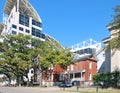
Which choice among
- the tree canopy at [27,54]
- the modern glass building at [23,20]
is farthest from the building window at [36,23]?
the tree canopy at [27,54]

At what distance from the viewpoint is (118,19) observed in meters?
40.0

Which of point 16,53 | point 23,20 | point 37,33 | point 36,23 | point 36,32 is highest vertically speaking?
point 36,23

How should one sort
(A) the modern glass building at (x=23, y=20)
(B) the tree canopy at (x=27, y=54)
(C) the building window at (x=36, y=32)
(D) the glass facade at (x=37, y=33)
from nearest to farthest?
(B) the tree canopy at (x=27, y=54) < (A) the modern glass building at (x=23, y=20) < (C) the building window at (x=36, y=32) < (D) the glass facade at (x=37, y=33)

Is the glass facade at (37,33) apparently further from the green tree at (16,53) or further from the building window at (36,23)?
the green tree at (16,53)

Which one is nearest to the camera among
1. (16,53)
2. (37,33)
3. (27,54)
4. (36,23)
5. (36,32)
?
(16,53)

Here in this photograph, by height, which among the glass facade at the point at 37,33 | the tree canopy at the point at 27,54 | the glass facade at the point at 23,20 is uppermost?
the glass facade at the point at 23,20

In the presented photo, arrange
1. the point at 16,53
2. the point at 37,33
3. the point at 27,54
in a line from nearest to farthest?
the point at 16,53 < the point at 27,54 < the point at 37,33

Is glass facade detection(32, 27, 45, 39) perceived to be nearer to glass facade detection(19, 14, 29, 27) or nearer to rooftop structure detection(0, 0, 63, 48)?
rooftop structure detection(0, 0, 63, 48)

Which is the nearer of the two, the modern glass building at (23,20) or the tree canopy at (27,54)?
the tree canopy at (27,54)

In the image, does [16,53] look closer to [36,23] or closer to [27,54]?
[27,54]

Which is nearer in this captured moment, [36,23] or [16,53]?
[16,53]

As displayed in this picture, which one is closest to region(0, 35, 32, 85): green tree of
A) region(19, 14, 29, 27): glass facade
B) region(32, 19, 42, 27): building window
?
region(19, 14, 29, 27): glass facade

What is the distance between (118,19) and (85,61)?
41844 mm

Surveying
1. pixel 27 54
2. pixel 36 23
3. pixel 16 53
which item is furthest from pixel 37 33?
pixel 16 53
